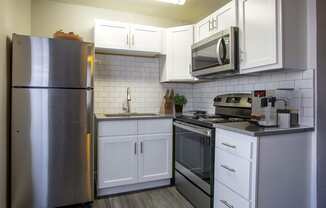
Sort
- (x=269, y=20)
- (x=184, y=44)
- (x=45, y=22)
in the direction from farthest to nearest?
(x=184, y=44), (x=45, y=22), (x=269, y=20)

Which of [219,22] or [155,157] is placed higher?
[219,22]

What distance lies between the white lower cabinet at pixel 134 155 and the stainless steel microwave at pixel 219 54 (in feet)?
2.67

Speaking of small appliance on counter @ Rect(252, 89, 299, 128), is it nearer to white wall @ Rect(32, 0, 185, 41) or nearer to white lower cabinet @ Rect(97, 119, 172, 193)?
white lower cabinet @ Rect(97, 119, 172, 193)

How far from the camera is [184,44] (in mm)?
2809

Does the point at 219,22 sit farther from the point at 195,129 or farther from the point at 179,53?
the point at 195,129

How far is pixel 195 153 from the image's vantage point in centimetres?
215

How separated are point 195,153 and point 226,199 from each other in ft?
1.90

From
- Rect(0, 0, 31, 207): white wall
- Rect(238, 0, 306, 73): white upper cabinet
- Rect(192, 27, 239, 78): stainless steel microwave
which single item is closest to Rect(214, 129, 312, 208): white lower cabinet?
Rect(238, 0, 306, 73): white upper cabinet

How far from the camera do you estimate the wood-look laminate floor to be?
2.16 m

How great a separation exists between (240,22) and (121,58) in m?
1.64

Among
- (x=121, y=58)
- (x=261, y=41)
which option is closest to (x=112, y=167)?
(x=121, y=58)

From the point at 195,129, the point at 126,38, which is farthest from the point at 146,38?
the point at 195,129

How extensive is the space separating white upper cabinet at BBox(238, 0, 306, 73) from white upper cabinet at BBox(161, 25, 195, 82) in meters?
1.08

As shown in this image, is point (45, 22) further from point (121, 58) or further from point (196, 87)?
point (196, 87)
